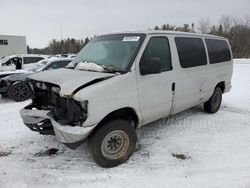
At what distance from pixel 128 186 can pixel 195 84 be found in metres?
2.91

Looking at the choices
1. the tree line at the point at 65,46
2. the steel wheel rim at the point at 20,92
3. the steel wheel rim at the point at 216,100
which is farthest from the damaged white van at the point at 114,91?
the tree line at the point at 65,46

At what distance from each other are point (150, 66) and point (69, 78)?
4.21 feet

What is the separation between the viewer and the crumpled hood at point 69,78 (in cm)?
375

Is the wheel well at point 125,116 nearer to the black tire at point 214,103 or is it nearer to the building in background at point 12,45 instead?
the black tire at point 214,103

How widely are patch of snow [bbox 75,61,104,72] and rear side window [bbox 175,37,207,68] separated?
176 cm

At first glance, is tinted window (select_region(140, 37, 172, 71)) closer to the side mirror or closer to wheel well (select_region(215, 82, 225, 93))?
the side mirror

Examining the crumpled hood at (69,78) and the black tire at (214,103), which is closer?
the crumpled hood at (69,78)

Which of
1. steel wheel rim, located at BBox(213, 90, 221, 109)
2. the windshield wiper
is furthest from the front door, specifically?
steel wheel rim, located at BBox(213, 90, 221, 109)

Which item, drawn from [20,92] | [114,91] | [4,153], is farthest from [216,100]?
[20,92]

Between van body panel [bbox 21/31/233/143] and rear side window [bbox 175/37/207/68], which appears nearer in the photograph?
van body panel [bbox 21/31/233/143]

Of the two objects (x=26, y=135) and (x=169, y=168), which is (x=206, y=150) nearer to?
(x=169, y=168)

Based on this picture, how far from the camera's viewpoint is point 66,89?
373cm

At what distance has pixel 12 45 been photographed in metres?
32.5

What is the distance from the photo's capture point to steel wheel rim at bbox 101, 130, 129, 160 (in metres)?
4.11
